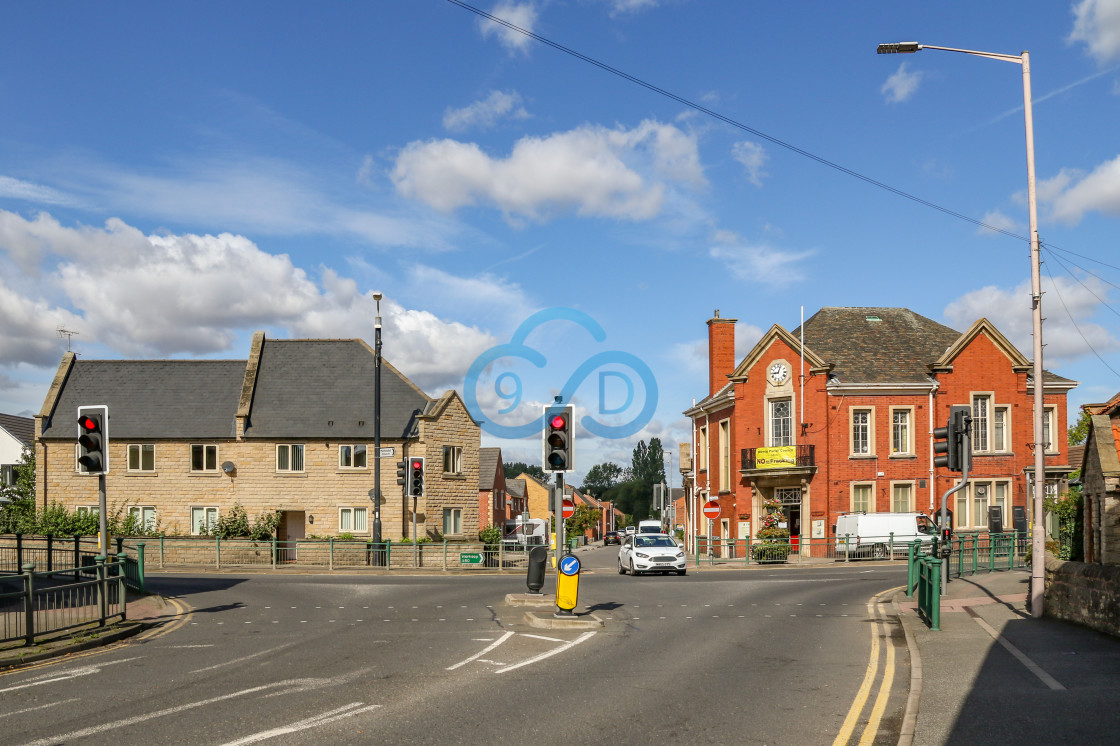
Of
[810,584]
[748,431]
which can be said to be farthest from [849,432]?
[810,584]

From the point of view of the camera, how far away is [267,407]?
158 ft

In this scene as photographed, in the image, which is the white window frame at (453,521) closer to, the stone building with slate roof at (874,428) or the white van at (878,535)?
the stone building with slate roof at (874,428)

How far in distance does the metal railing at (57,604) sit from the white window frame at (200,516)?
94.5 feet

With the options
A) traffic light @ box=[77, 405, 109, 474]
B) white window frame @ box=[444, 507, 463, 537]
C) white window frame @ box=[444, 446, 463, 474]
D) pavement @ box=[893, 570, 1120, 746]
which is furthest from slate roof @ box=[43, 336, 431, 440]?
pavement @ box=[893, 570, 1120, 746]

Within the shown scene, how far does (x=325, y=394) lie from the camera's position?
48781 millimetres

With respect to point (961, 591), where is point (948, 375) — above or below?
above

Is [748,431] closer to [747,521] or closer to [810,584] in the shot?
[747,521]

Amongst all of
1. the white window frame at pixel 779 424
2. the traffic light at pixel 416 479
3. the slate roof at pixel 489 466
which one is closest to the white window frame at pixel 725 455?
the white window frame at pixel 779 424

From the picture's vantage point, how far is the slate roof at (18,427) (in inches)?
2682

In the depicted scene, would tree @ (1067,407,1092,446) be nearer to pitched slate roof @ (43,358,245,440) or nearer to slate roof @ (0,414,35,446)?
pitched slate roof @ (43,358,245,440)

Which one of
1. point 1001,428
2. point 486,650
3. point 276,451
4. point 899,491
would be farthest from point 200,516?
point 1001,428

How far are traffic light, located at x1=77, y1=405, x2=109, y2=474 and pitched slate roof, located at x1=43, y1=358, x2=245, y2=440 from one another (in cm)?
3055

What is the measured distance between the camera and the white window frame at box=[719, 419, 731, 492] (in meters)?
51.9

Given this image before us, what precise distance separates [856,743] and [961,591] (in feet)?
54.6
